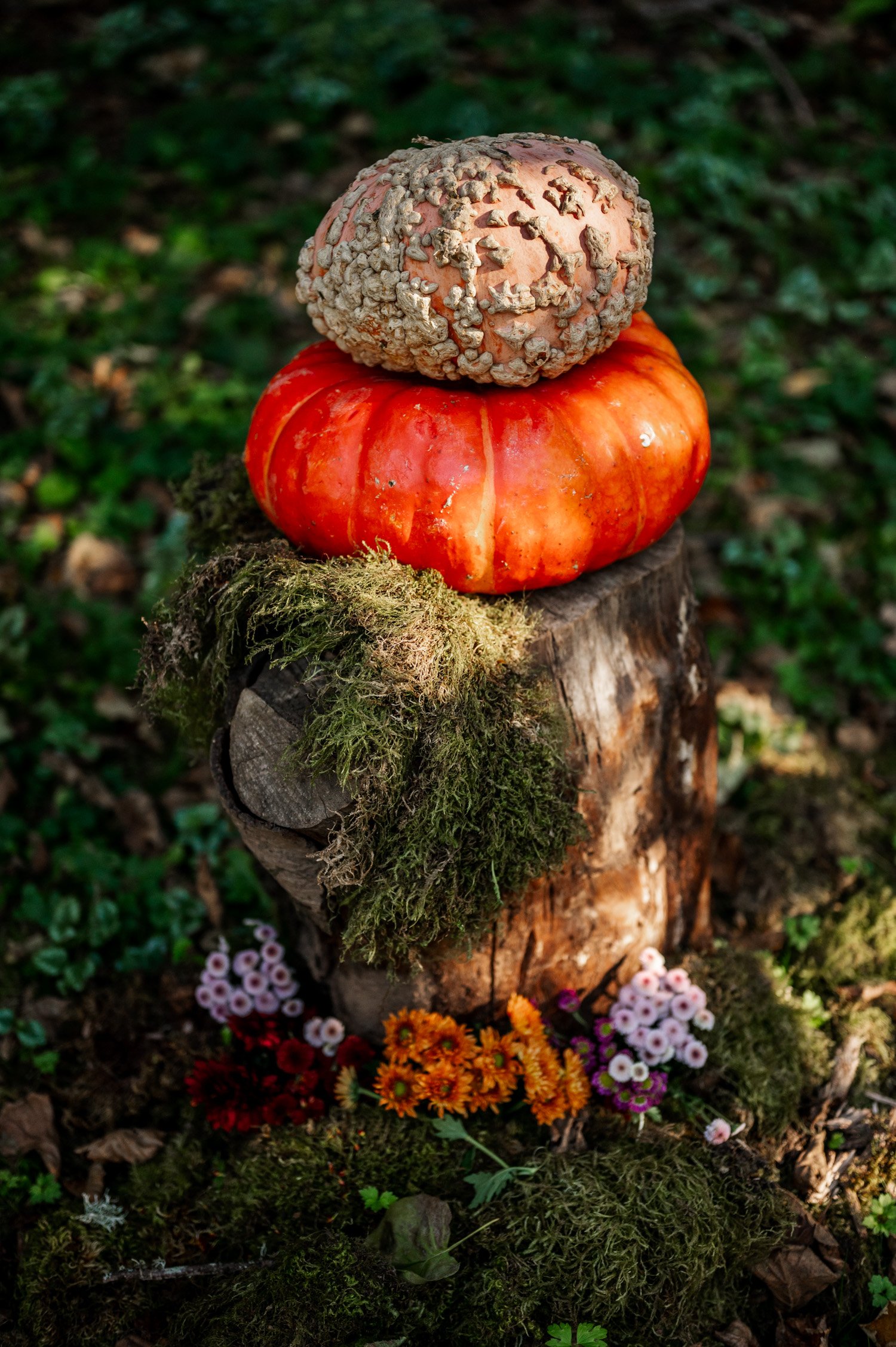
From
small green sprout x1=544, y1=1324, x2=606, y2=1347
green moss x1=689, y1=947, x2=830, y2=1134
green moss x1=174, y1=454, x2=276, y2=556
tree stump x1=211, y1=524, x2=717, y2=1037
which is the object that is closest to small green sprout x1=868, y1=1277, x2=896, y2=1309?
green moss x1=689, y1=947, x2=830, y2=1134

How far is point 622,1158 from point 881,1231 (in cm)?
75

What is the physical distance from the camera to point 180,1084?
3.09 m

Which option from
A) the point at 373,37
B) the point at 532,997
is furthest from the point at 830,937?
the point at 373,37

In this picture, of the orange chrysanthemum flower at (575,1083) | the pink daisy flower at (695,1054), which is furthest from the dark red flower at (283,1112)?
the pink daisy flower at (695,1054)

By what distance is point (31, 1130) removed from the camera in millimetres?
2980

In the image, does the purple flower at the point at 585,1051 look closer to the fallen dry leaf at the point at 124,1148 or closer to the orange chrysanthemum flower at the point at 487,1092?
the orange chrysanthemum flower at the point at 487,1092

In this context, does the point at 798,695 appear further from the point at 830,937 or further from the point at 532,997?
the point at 532,997

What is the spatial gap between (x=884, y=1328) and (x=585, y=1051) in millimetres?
979

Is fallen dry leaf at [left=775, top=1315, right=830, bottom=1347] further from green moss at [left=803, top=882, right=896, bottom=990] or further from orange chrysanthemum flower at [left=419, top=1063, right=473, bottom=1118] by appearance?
green moss at [left=803, top=882, right=896, bottom=990]

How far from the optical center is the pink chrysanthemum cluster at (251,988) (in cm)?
314

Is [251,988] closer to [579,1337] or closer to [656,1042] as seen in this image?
[656,1042]

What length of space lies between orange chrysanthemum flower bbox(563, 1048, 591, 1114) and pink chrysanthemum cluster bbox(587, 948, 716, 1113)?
6 centimetres

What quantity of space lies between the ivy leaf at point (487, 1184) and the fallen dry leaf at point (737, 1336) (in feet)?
2.08

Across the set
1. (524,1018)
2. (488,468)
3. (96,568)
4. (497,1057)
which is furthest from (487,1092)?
(96,568)
